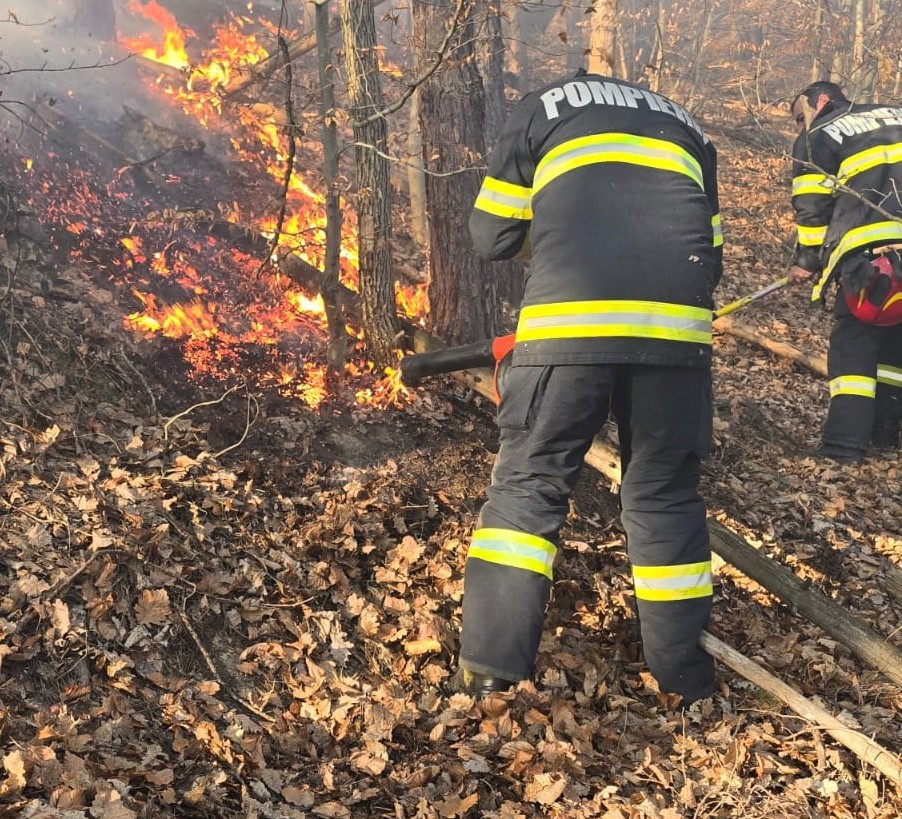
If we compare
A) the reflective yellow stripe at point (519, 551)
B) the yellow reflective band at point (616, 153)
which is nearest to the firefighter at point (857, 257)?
the yellow reflective band at point (616, 153)

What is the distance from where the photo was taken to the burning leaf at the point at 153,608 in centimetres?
331

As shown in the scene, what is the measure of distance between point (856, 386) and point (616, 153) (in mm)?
3772

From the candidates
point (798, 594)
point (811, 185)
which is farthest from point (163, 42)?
point (798, 594)

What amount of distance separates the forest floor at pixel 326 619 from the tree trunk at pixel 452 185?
2.02 feet

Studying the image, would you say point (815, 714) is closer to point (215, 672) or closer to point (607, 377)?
point (607, 377)

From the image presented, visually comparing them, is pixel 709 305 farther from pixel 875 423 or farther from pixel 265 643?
pixel 875 423

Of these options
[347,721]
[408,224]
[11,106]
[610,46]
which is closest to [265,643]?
[347,721]

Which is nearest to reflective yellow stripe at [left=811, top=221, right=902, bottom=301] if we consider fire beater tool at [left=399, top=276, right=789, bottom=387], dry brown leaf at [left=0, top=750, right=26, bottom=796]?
fire beater tool at [left=399, top=276, right=789, bottom=387]

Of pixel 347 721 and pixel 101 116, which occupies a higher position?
pixel 101 116

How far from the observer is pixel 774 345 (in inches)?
304

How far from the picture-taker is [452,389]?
5531mm

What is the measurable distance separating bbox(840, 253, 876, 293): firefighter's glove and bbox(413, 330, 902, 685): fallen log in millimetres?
2736

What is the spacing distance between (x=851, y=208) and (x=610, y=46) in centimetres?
458

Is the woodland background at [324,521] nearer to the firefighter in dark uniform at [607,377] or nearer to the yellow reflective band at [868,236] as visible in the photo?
the firefighter in dark uniform at [607,377]
